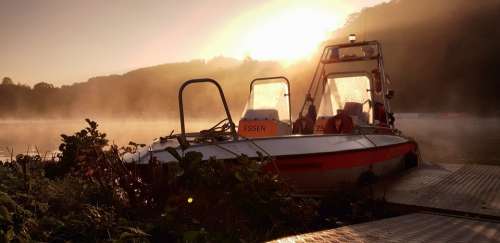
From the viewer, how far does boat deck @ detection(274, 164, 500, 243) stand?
12.9 ft

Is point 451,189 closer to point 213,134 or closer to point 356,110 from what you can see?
point 356,110

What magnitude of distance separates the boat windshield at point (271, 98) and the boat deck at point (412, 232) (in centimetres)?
526

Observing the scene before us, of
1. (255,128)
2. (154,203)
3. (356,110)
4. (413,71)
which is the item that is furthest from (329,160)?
(413,71)

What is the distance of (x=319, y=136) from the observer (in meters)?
7.58

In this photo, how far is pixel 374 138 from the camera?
29.0ft

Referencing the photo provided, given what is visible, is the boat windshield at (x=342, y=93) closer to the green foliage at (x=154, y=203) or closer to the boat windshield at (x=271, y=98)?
the boat windshield at (x=271, y=98)

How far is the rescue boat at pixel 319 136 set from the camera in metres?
6.85

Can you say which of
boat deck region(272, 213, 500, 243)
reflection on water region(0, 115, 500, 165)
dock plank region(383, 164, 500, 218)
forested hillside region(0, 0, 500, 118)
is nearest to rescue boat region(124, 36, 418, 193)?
dock plank region(383, 164, 500, 218)

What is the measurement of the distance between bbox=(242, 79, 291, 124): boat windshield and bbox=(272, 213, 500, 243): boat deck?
5260 mm

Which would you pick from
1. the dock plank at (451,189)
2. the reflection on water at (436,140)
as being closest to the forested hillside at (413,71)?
the reflection on water at (436,140)

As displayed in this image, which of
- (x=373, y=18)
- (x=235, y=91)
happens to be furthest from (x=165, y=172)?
(x=373, y=18)

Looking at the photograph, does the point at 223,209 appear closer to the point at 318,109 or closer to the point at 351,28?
the point at 318,109

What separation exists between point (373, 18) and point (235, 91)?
6724 centimetres

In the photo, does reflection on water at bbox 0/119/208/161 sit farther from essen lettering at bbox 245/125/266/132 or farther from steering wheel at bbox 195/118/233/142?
essen lettering at bbox 245/125/266/132
